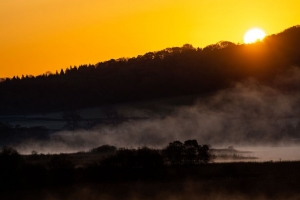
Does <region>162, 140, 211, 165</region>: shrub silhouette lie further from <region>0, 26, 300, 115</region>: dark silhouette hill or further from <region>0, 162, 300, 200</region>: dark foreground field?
<region>0, 26, 300, 115</region>: dark silhouette hill

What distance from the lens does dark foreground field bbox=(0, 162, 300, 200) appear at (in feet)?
149

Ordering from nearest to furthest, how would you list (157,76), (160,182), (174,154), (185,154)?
(160,182) → (174,154) → (185,154) → (157,76)

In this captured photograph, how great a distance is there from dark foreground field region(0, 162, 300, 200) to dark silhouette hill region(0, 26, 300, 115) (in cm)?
4712

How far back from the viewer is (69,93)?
422 ft

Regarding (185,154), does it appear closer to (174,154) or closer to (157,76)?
(174,154)

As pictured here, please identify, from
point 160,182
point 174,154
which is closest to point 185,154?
point 174,154

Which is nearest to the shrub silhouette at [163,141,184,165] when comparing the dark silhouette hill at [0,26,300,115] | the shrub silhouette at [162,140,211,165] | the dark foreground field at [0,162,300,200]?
the shrub silhouette at [162,140,211,165]

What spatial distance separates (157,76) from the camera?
117 m

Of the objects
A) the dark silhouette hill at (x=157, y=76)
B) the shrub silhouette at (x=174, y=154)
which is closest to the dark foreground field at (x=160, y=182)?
the shrub silhouette at (x=174, y=154)

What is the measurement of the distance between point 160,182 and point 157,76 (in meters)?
66.6

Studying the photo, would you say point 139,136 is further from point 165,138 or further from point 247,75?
point 247,75

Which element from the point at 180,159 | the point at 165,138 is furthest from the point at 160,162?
the point at 165,138

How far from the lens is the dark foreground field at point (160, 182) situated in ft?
149

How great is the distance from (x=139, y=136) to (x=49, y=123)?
763 inches
